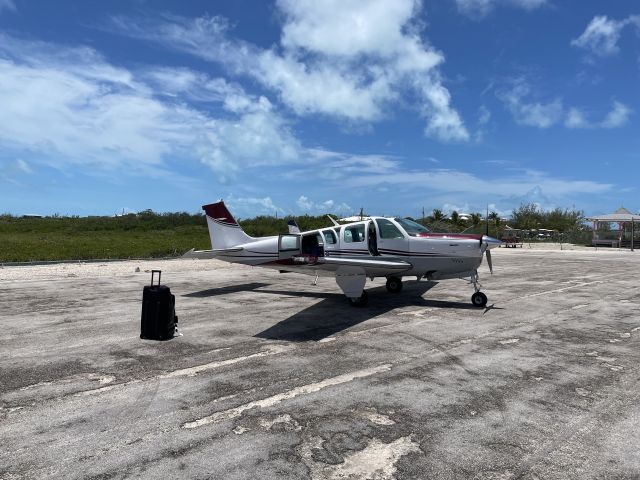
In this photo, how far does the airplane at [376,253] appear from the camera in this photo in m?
11.3

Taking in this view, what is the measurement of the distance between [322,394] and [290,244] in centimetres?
782

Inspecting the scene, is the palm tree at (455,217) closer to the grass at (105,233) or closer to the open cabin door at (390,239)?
the grass at (105,233)

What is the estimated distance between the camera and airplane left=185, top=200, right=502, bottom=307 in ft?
37.0

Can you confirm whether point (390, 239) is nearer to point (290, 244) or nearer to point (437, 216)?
point (290, 244)

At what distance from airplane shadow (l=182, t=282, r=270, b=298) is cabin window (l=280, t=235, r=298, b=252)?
265 cm

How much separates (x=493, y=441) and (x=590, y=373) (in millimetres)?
2954

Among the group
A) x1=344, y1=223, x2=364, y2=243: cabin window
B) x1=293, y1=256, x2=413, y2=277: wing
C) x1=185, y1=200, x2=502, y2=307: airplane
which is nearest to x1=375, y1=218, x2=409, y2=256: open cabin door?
x1=185, y1=200, x2=502, y2=307: airplane

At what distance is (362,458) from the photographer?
3.89 meters

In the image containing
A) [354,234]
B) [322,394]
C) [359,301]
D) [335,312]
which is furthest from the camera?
[354,234]

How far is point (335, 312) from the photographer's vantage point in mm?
10891

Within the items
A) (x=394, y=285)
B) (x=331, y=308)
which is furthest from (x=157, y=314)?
(x=394, y=285)

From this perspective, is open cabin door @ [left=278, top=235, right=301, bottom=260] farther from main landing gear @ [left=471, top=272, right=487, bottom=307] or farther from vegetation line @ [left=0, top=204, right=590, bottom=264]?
vegetation line @ [left=0, top=204, right=590, bottom=264]

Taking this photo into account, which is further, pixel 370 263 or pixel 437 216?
pixel 437 216

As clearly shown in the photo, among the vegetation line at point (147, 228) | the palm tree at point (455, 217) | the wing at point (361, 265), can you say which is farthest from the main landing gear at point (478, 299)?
the palm tree at point (455, 217)
